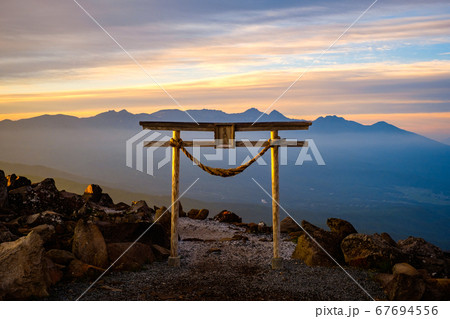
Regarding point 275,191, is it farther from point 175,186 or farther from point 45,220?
point 45,220

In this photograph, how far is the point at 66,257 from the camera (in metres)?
11.7

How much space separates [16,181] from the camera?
60.1 feet

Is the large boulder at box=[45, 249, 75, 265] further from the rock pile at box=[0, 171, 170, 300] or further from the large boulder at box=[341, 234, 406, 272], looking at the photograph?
the large boulder at box=[341, 234, 406, 272]

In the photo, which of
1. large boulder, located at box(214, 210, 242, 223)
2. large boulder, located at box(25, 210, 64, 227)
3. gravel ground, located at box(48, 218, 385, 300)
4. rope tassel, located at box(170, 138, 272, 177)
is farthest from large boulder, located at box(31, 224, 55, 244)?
large boulder, located at box(214, 210, 242, 223)

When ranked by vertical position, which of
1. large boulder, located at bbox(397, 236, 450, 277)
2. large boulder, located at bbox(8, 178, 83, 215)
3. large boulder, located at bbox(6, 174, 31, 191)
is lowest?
large boulder, located at bbox(397, 236, 450, 277)

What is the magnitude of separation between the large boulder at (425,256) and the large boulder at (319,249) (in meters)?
2.06

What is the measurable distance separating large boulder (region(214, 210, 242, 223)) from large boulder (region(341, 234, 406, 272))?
7.77 meters

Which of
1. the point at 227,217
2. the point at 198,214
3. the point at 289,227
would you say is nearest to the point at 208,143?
the point at 289,227

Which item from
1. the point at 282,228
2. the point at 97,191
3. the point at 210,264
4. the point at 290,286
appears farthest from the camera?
the point at 97,191

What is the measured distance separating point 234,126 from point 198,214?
9.09 metres

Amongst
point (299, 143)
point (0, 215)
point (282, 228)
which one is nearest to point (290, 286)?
point (299, 143)

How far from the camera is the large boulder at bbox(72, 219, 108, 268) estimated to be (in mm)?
11914

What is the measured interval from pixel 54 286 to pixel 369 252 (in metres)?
8.00

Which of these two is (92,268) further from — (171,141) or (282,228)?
(282,228)
